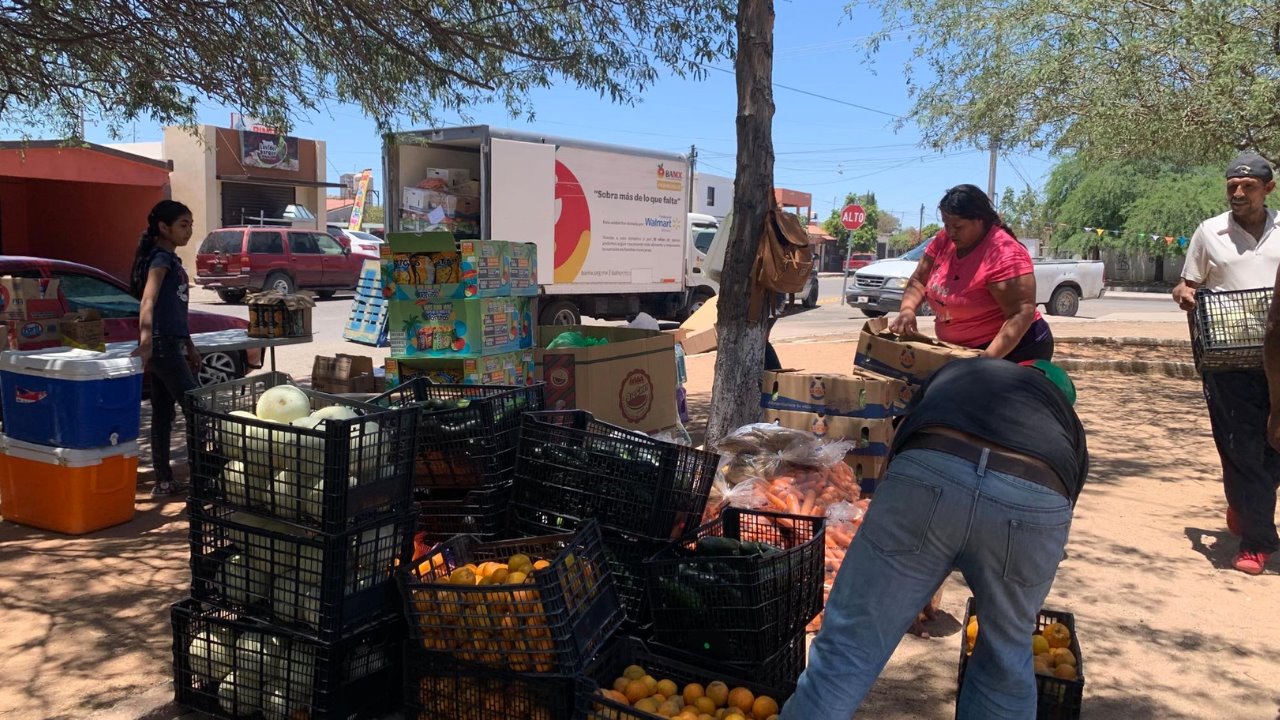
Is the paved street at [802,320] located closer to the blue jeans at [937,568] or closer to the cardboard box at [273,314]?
the cardboard box at [273,314]

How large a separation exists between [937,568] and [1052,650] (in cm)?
143

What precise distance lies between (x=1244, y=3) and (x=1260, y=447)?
5.05 metres

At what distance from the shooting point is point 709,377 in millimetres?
11898

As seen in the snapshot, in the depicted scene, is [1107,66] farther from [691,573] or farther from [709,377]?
[691,573]

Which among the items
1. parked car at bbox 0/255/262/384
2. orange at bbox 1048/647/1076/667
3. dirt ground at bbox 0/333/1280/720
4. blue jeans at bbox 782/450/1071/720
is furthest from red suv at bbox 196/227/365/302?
blue jeans at bbox 782/450/1071/720

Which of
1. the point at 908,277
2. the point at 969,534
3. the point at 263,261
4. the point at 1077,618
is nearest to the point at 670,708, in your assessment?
the point at 969,534

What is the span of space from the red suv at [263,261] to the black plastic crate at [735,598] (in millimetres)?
20588

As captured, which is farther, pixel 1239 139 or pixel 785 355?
pixel 785 355

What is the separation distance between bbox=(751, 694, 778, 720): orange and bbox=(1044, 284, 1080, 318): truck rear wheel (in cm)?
2272

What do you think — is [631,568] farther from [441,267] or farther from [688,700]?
[441,267]

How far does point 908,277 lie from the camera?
20141 millimetres

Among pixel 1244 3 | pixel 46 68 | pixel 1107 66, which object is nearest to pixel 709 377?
pixel 1107 66

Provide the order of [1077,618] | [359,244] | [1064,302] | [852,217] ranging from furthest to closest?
[359,244], [852,217], [1064,302], [1077,618]

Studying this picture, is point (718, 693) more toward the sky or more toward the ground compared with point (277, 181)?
more toward the ground
